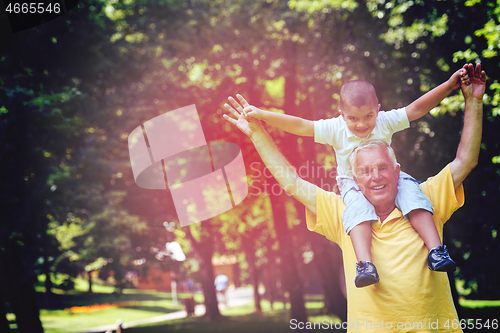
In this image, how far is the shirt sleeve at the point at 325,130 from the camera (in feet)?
8.63

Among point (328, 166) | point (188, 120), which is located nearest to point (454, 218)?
point (328, 166)

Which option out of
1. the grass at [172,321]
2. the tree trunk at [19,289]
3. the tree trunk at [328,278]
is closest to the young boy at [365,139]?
the tree trunk at [19,289]

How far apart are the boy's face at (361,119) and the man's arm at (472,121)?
19.8 inches

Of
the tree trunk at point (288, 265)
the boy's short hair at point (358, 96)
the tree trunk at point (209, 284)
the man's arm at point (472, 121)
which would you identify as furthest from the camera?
the tree trunk at point (209, 284)

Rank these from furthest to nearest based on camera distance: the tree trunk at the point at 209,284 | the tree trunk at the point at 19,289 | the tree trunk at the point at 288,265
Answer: the tree trunk at the point at 209,284 < the tree trunk at the point at 288,265 < the tree trunk at the point at 19,289

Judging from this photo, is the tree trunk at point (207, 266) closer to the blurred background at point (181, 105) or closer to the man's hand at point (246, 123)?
the blurred background at point (181, 105)

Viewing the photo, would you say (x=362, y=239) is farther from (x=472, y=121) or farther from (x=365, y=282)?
(x=472, y=121)

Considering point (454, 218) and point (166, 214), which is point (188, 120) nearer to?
point (166, 214)

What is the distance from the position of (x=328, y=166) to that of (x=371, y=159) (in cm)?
909

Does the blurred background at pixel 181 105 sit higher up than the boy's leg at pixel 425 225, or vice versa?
the blurred background at pixel 181 105

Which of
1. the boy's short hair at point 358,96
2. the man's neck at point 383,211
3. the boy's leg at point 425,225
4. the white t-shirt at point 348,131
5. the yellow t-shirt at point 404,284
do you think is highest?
the boy's short hair at point 358,96

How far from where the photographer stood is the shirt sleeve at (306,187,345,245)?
260cm

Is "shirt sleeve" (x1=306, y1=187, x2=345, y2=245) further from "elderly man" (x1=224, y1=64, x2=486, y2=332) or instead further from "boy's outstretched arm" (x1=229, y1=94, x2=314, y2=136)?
"boy's outstretched arm" (x1=229, y1=94, x2=314, y2=136)

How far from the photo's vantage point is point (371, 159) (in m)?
2.44
